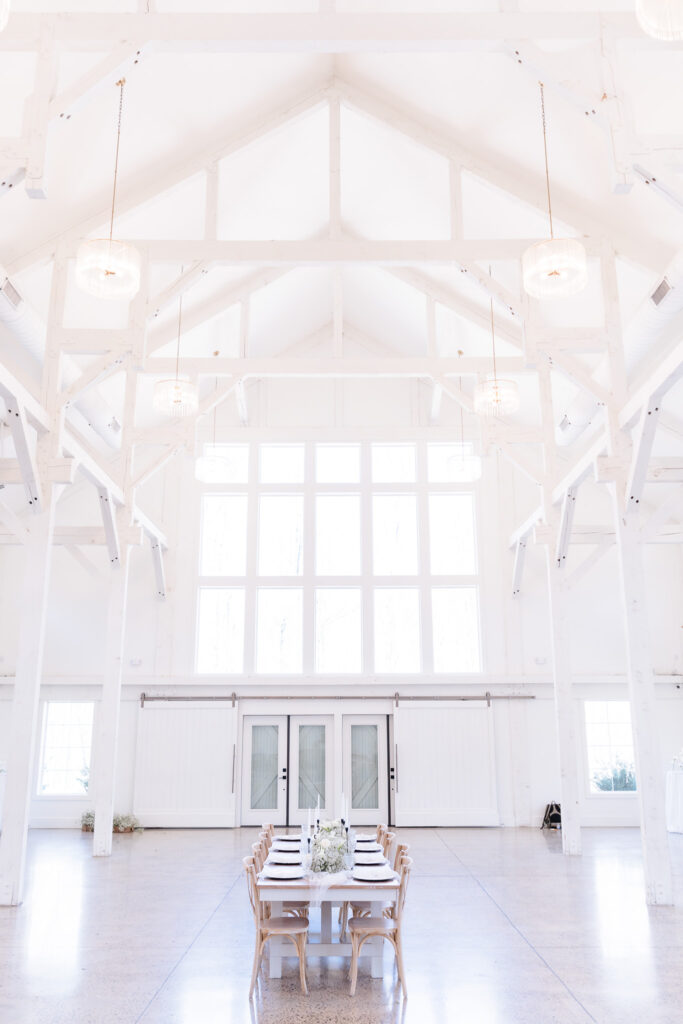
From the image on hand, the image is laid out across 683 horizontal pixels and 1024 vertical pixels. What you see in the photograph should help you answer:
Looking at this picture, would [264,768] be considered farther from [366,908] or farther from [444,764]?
[366,908]

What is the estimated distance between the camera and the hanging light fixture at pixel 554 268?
6874 mm

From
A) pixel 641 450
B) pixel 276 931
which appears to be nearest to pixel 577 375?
pixel 641 450

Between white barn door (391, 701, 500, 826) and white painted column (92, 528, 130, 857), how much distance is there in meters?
4.97

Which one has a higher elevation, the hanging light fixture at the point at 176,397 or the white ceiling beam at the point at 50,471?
the hanging light fixture at the point at 176,397

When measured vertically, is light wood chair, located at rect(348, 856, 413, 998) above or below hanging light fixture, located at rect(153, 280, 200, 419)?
below

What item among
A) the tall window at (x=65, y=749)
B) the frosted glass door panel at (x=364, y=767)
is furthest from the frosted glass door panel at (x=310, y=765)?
the tall window at (x=65, y=749)

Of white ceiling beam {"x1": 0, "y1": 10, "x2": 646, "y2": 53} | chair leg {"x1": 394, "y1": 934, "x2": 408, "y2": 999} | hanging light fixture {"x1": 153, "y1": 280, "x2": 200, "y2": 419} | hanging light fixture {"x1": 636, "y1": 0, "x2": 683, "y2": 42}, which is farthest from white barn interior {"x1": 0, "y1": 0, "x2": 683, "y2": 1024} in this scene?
hanging light fixture {"x1": 636, "y1": 0, "x2": 683, "y2": 42}

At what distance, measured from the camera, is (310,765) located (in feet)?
43.9

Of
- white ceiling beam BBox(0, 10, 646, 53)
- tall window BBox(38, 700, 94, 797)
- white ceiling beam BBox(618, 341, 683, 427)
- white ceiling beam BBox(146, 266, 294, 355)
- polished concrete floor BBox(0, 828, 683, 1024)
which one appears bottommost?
polished concrete floor BBox(0, 828, 683, 1024)

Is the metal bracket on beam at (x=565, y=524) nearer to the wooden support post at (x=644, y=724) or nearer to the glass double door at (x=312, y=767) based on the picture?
the wooden support post at (x=644, y=724)

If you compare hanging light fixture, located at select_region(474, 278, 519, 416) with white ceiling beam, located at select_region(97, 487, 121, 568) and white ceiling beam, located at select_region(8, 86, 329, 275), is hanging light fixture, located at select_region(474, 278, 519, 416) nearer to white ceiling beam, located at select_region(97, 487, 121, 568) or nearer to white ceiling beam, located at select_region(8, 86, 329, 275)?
white ceiling beam, located at select_region(8, 86, 329, 275)

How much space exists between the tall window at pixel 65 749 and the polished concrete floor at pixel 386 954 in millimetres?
3692

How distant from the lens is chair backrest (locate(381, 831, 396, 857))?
23.6 feet

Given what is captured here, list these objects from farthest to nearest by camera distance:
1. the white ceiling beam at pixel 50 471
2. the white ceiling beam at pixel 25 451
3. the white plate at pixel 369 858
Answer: the white ceiling beam at pixel 50 471
the white ceiling beam at pixel 25 451
the white plate at pixel 369 858
